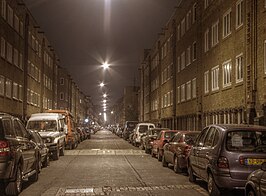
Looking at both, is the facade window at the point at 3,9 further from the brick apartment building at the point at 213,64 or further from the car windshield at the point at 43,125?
the brick apartment building at the point at 213,64

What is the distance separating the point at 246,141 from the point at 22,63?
36302 millimetres

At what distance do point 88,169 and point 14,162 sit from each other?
302 inches

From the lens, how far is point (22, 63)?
45.5m

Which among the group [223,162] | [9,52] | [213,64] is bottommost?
[223,162]

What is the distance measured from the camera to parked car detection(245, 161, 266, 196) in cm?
845

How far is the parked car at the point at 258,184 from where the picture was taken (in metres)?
8.45

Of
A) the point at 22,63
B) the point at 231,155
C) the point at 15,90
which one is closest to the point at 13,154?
the point at 231,155

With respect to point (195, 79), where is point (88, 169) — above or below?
below

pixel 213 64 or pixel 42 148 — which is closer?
pixel 42 148

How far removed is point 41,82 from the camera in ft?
190

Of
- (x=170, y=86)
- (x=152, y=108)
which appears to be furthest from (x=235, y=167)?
(x=152, y=108)

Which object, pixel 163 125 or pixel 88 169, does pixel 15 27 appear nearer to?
pixel 163 125

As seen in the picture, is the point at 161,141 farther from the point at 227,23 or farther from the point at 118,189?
the point at 118,189

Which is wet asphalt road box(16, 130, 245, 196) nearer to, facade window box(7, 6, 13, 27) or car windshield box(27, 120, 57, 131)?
car windshield box(27, 120, 57, 131)
